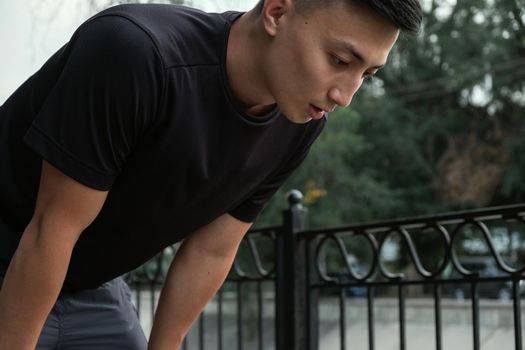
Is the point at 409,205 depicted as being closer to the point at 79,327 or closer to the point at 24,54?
the point at 24,54

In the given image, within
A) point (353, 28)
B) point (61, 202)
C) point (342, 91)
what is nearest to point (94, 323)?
point (61, 202)

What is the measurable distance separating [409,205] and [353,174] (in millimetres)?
2264

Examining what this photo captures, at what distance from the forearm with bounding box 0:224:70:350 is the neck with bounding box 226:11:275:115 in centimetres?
44

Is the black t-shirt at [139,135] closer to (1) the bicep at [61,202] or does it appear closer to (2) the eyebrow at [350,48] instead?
(1) the bicep at [61,202]

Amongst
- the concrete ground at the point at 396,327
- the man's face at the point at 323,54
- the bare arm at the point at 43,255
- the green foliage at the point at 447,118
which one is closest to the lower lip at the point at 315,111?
the man's face at the point at 323,54

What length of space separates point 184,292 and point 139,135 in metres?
0.56

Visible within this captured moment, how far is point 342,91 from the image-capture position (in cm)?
154

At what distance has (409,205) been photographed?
2225 cm

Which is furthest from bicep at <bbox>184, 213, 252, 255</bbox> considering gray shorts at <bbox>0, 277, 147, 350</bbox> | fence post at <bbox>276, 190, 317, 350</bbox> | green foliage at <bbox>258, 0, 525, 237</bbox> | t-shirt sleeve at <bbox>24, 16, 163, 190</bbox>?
green foliage at <bbox>258, 0, 525, 237</bbox>

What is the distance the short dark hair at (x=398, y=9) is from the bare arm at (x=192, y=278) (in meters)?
0.64

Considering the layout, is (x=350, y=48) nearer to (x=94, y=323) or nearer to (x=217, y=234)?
(x=217, y=234)

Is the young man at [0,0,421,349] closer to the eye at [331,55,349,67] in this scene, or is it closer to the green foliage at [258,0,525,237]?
the eye at [331,55,349,67]

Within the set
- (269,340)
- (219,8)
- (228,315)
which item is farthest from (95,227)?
(228,315)

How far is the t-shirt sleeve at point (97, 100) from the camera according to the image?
1437mm
